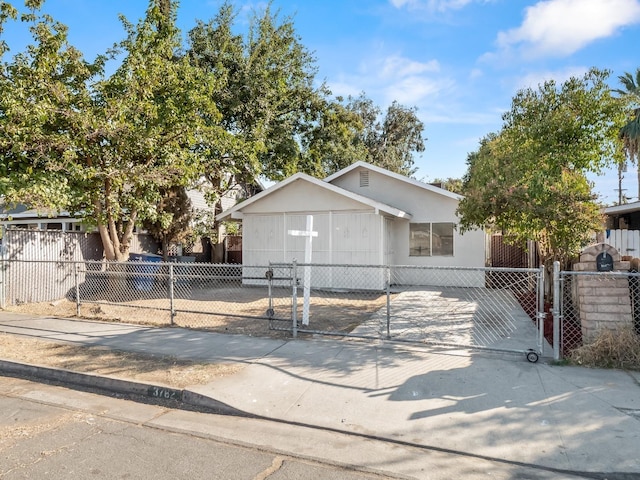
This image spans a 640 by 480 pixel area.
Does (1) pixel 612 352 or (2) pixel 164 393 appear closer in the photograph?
(2) pixel 164 393

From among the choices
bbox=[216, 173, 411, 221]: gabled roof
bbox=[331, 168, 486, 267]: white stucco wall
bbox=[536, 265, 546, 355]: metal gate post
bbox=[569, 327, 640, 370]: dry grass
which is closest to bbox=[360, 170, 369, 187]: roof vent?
bbox=[331, 168, 486, 267]: white stucco wall

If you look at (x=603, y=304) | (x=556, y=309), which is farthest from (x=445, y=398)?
(x=603, y=304)

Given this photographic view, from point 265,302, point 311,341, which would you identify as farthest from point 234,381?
point 265,302

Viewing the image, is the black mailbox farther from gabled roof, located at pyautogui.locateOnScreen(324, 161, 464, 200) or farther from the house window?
the house window

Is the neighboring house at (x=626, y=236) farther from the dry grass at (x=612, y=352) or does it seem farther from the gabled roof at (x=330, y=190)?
the dry grass at (x=612, y=352)

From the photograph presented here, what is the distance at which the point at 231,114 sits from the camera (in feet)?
58.5

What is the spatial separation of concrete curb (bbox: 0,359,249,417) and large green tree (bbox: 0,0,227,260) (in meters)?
4.28

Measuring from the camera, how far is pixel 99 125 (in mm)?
9766

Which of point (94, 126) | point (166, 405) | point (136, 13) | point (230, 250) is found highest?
point (136, 13)

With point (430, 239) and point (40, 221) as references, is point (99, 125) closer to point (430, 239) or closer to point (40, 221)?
point (430, 239)

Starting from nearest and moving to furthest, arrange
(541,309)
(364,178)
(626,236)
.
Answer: (541,309)
(626,236)
(364,178)

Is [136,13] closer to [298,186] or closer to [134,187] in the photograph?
[134,187]

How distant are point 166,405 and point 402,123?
115ft

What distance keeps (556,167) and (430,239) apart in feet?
23.2
